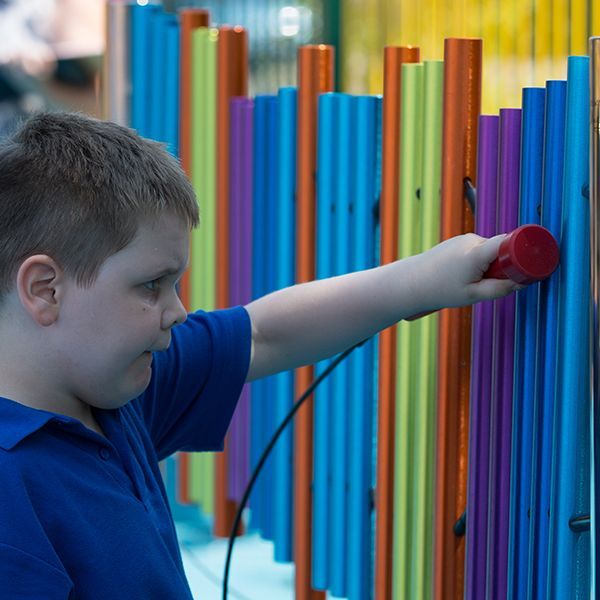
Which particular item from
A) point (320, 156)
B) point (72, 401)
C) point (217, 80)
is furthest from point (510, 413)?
point (217, 80)

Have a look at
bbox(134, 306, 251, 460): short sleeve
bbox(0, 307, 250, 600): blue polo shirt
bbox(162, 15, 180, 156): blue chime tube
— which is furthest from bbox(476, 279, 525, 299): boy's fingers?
bbox(162, 15, 180, 156): blue chime tube

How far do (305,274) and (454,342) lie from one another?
541 millimetres

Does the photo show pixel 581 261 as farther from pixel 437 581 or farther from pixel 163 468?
pixel 163 468

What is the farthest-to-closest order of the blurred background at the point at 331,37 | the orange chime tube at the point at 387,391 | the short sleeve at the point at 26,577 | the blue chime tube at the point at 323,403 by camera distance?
1. the blurred background at the point at 331,37
2. the blue chime tube at the point at 323,403
3. the orange chime tube at the point at 387,391
4. the short sleeve at the point at 26,577

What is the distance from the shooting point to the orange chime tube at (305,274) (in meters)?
1.98

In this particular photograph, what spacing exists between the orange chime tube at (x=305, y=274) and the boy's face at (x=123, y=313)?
76 centimetres

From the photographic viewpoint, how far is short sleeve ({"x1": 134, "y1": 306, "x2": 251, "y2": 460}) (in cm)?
149

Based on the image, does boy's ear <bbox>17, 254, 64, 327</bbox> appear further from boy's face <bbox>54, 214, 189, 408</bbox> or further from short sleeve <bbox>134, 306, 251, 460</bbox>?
short sleeve <bbox>134, 306, 251, 460</bbox>

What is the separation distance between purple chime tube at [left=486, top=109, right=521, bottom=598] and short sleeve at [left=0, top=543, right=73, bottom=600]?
22.0 inches

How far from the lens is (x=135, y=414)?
56.0 inches

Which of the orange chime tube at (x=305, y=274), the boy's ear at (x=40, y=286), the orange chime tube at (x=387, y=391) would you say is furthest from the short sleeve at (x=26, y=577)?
the orange chime tube at (x=305, y=274)

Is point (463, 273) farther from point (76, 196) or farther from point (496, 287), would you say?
point (76, 196)

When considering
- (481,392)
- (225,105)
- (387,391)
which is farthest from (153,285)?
(225,105)

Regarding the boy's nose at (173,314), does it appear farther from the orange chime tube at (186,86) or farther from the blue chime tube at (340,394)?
the orange chime tube at (186,86)
